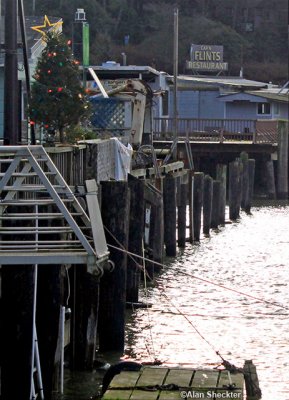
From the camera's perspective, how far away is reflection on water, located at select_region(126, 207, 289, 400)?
66.9ft

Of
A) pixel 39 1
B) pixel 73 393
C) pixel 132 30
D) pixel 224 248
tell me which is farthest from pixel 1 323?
pixel 132 30

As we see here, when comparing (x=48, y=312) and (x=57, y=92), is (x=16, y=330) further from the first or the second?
(x=57, y=92)

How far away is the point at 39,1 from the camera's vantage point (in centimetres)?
8794

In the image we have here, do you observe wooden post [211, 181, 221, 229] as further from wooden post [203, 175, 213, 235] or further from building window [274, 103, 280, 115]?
building window [274, 103, 280, 115]

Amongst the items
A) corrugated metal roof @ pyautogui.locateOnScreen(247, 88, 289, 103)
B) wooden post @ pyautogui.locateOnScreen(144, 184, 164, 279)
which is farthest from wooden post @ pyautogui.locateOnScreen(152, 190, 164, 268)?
corrugated metal roof @ pyautogui.locateOnScreen(247, 88, 289, 103)

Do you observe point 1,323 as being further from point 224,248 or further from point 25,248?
point 224,248

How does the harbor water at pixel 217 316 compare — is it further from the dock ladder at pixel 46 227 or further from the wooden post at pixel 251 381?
the dock ladder at pixel 46 227

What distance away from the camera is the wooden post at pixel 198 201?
38.8 metres

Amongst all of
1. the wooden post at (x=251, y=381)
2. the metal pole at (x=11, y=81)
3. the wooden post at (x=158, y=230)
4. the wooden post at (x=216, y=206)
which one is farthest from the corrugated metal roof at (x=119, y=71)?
the wooden post at (x=251, y=381)

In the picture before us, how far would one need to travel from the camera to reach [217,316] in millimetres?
24672

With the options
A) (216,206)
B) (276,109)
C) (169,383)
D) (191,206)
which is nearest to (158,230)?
(191,206)

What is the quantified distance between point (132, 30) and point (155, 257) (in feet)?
A: 251

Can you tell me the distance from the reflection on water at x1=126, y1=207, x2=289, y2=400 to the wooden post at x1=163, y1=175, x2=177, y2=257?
56cm

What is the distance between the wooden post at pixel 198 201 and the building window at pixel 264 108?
2913 cm
